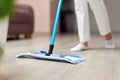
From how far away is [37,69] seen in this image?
1251 millimetres

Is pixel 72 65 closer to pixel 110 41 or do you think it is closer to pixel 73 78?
pixel 73 78

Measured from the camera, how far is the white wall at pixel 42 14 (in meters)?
4.75

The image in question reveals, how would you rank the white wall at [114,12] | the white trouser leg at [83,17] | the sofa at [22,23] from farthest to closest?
the white wall at [114,12]
the sofa at [22,23]
the white trouser leg at [83,17]

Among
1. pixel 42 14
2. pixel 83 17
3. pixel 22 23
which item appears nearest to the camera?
pixel 83 17

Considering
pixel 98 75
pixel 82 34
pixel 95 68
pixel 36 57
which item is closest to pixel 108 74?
pixel 98 75

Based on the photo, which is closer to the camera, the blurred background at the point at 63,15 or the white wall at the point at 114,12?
the blurred background at the point at 63,15

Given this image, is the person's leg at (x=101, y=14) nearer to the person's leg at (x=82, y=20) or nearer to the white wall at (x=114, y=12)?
the person's leg at (x=82, y=20)

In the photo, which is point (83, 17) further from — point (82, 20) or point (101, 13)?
point (101, 13)

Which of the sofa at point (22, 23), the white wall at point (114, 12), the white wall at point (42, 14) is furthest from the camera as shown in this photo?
the white wall at point (114, 12)

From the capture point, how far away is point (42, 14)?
4.77 metres

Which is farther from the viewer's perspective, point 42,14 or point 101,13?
point 42,14

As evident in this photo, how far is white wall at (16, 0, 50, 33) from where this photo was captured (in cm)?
475

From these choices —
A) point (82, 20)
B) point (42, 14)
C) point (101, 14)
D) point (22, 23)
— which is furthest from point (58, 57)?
point (42, 14)

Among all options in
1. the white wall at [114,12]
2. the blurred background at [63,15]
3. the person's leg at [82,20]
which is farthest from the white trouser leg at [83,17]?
the white wall at [114,12]
